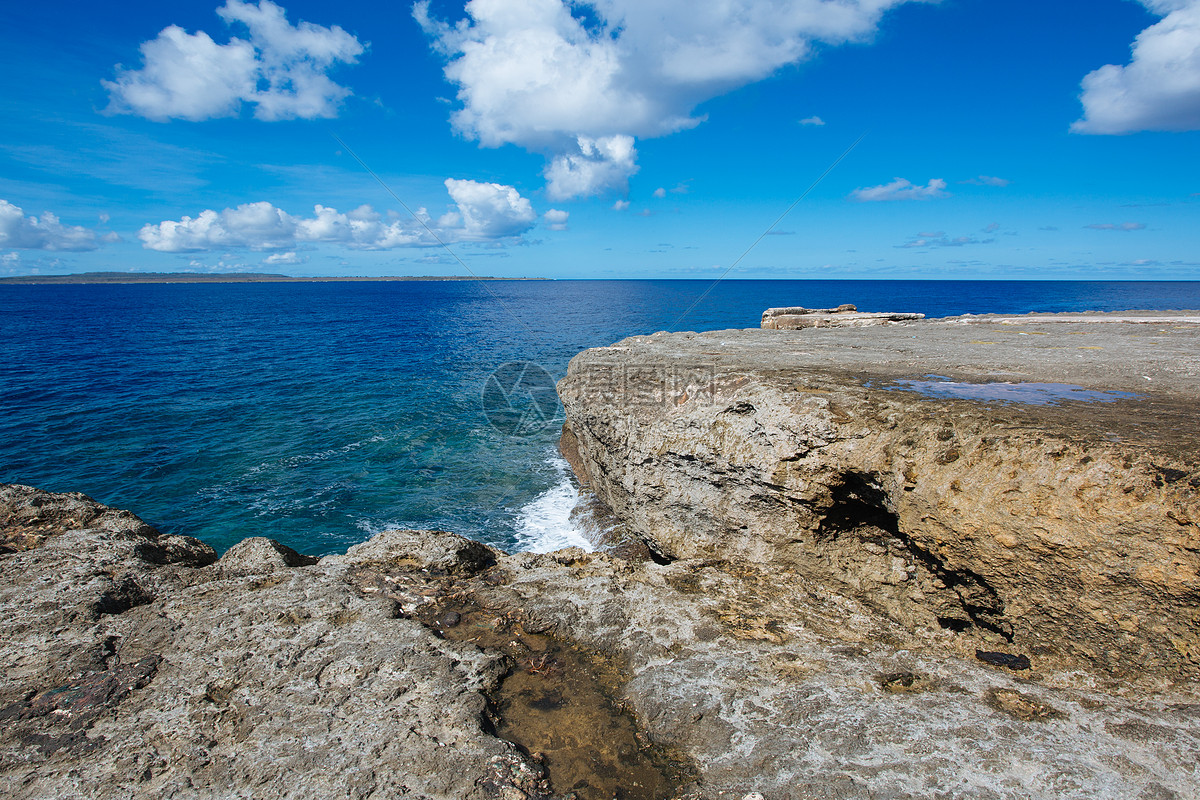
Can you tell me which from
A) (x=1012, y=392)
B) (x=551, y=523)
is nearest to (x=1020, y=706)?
(x=1012, y=392)

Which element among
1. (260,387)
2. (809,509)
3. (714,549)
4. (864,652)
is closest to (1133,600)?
(864,652)

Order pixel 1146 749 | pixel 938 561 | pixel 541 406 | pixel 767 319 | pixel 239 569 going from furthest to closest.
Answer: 1. pixel 541 406
2. pixel 767 319
3. pixel 239 569
4. pixel 938 561
5. pixel 1146 749

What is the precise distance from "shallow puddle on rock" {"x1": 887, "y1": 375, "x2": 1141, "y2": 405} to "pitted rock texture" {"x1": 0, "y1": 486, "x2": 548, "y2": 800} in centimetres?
614

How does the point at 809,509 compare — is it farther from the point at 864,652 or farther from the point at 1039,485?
the point at 1039,485

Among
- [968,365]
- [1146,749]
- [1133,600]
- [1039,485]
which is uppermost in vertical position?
[968,365]

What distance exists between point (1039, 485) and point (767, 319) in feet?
53.6

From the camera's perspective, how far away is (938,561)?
17.6ft

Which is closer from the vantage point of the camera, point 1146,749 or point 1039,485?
point 1146,749

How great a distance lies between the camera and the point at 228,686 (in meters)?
4.31

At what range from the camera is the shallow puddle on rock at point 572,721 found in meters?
3.64

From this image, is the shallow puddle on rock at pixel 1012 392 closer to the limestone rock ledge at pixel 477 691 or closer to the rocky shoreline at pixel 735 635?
the rocky shoreline at pixel 735 635

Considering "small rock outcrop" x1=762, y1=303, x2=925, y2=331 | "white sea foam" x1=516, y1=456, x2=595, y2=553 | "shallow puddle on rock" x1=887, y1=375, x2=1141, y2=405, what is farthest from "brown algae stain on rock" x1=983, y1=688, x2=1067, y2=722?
"small rock outcrop" x1=762, y1=303, x2=925, y2=331

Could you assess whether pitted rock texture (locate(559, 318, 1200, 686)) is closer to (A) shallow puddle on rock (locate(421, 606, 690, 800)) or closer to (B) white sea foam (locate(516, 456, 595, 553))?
(A) shallow puddle on rock (locate(421, 606, 690, 800))

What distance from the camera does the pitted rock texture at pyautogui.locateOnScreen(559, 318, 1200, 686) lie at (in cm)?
421
